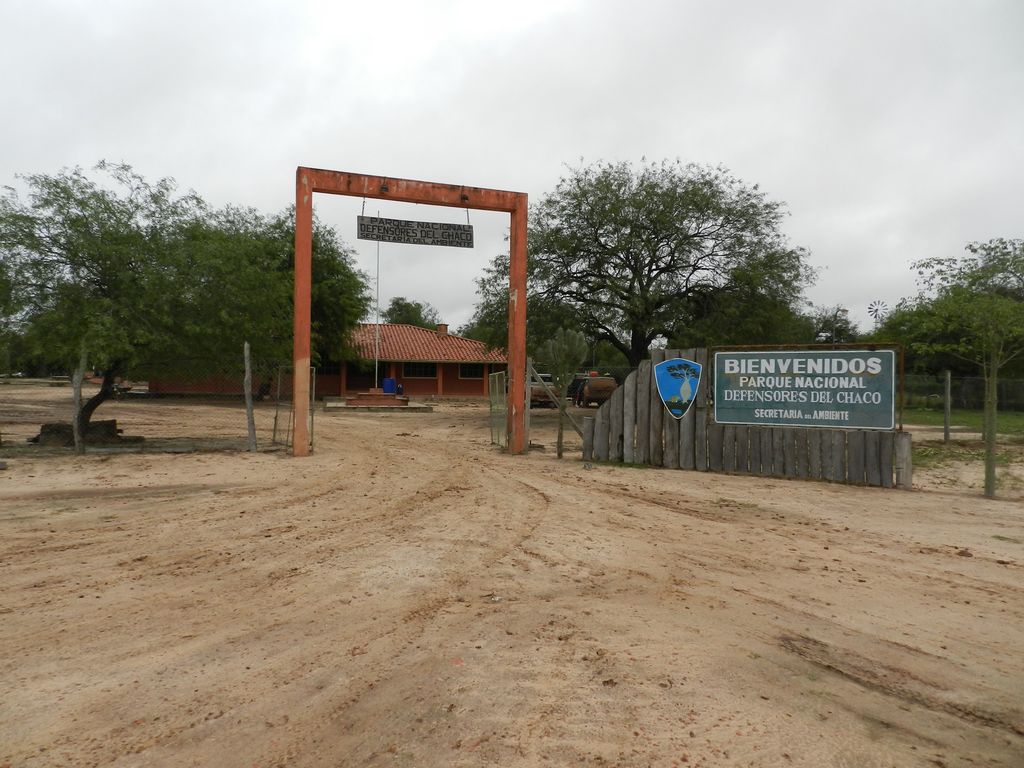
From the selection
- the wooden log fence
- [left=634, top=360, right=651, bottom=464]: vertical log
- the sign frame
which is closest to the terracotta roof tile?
the wooden log fence

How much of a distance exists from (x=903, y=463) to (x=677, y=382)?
11.9 ft

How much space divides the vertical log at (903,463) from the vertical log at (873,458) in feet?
0.77

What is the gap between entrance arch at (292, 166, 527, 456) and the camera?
44.8 feet

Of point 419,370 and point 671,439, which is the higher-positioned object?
point 419,370

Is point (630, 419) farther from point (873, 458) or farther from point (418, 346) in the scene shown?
point (418, 346)

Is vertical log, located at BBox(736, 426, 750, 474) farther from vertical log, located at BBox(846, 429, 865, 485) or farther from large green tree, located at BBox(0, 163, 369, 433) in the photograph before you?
large green tree, located at BBox(0, 163, 369, 433)

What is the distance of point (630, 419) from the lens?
13.0 metres

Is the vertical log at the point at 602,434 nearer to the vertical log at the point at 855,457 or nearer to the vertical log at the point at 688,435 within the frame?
the vertical log at the point at 688,435

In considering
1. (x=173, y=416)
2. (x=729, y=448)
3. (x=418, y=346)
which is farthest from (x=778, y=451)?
(x=418, y=346)

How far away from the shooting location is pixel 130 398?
33.0m

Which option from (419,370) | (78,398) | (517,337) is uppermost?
(517,337)

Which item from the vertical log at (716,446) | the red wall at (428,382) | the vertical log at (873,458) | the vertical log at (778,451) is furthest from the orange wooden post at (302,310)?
the red wall at (428,382)

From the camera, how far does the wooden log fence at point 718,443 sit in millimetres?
10664

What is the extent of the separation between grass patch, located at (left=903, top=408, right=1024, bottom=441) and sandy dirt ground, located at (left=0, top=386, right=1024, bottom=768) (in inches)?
608
